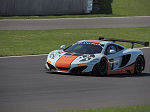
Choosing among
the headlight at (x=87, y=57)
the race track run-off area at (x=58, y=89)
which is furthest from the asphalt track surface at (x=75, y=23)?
the headlight at (x=87, y=57)

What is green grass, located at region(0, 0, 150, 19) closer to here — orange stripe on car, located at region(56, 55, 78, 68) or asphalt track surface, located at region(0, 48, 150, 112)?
orange stripe on car, located at region(56, 55, 78, 68)

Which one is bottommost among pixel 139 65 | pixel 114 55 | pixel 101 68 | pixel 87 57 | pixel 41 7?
pixel 41 7

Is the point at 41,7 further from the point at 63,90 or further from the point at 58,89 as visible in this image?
the point at 63,90

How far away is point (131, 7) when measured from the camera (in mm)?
38719

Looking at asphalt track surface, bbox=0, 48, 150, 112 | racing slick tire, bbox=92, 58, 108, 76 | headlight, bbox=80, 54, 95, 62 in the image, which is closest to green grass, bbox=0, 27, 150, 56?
asphalt track surface, bbox=0, 48, 150, 112

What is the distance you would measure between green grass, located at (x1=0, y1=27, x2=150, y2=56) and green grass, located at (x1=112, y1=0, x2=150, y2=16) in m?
6.08

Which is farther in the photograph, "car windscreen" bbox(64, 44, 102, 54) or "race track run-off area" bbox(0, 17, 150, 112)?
"car windscreen" bbox(64, 44, 102, 54)

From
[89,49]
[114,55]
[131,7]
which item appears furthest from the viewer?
[131,7]

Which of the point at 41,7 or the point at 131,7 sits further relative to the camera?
the point at 131,7

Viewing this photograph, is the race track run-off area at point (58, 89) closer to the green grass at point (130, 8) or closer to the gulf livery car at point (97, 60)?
the gulf livery car at point (97, 60)

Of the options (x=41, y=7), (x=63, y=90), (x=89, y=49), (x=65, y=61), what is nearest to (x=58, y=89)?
(x=63, y=90)

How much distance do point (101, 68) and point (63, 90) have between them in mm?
3319

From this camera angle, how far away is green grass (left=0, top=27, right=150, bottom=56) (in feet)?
72.5

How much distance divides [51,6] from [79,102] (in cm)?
2416
